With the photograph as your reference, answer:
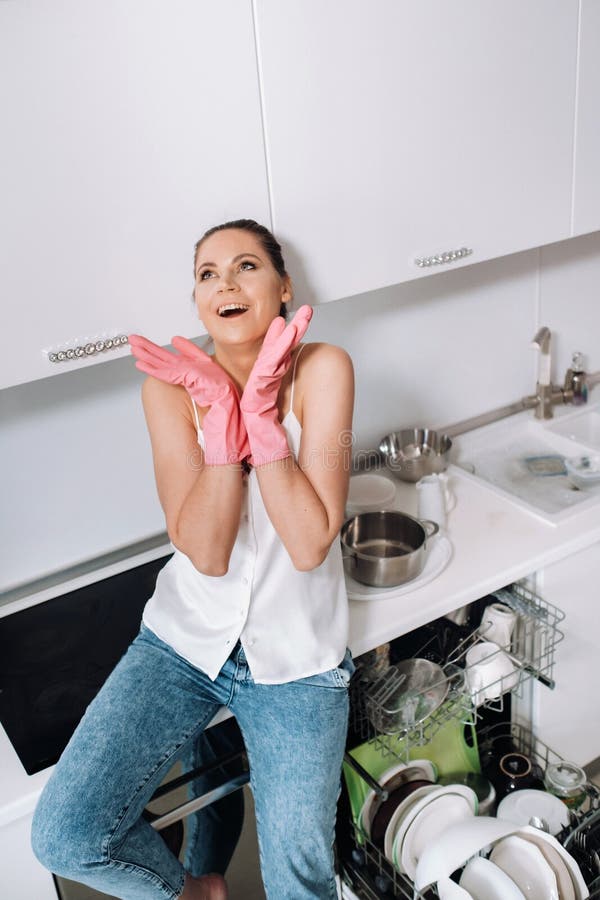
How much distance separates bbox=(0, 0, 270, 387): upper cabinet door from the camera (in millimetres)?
1235

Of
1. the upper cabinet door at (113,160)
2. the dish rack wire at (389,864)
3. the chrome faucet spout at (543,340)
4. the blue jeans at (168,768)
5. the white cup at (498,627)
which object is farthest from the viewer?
the chrome faucet spout at (543,340)

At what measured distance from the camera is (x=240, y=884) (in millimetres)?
1728

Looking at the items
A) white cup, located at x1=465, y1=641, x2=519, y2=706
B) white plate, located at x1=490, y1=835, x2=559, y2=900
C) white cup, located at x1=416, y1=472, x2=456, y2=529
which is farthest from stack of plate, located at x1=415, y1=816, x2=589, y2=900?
white cup, located at x1=416, y1=472, x2=456, y2=529

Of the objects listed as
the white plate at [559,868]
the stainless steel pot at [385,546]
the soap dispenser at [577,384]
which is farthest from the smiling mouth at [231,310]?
the soap dispenser at [577,384]

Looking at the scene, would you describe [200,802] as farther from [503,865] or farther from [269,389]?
[269,389]

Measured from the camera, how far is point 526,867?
4.99ft

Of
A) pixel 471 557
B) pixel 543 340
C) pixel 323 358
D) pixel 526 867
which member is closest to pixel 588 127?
pixel 543 340

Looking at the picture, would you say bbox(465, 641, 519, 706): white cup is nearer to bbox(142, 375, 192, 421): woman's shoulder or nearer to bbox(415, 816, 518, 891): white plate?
bbox(415, 816, 518, 891): white plate

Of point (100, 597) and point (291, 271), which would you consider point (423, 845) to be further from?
point (291, 271)

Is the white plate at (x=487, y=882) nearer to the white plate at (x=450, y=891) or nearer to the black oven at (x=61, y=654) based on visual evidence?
the white plate at (x=450, y=891)

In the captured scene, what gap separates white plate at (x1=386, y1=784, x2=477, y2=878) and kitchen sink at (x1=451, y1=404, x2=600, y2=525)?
0.64 m

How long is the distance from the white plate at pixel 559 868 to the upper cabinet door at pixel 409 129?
1019mm

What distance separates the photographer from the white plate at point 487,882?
1433 mm

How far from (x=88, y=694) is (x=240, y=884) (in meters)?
0.51
